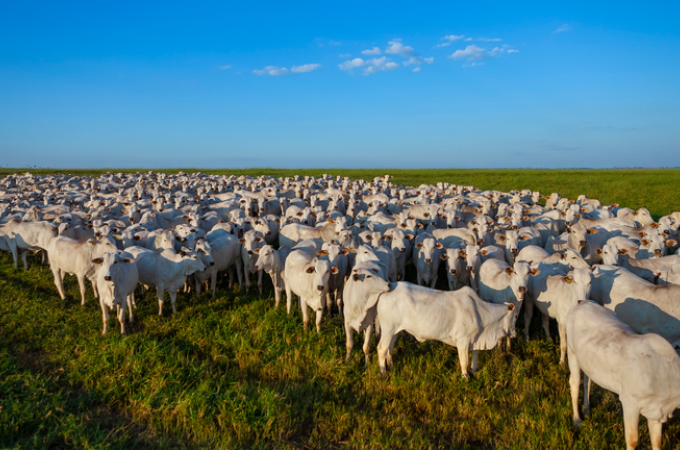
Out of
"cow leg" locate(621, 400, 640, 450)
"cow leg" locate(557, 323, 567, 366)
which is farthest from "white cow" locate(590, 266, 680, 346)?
"cow leg" locate(621, 400, 640, 450)

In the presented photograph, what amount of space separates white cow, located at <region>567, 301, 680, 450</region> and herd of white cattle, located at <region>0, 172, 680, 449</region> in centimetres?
1

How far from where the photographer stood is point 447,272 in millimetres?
11859

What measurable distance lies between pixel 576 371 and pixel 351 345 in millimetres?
4015

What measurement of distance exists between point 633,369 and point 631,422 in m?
0.75

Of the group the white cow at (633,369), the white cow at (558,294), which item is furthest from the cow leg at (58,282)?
the white cow at (633,369)

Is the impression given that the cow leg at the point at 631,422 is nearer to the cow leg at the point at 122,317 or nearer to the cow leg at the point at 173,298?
the cow leg at the point at 122,317

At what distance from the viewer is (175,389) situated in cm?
683

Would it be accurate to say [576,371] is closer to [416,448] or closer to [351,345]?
[416,448]

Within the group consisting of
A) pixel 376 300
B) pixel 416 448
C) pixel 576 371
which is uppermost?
pixel 376 300

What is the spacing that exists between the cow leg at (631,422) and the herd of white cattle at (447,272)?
0.05 feet

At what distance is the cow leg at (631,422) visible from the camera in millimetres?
5016

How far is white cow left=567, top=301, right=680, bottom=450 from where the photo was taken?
4789 mm

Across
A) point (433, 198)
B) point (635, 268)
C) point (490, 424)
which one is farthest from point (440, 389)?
point (433, 198)

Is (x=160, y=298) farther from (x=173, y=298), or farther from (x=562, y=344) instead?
(x=562, y=344)
